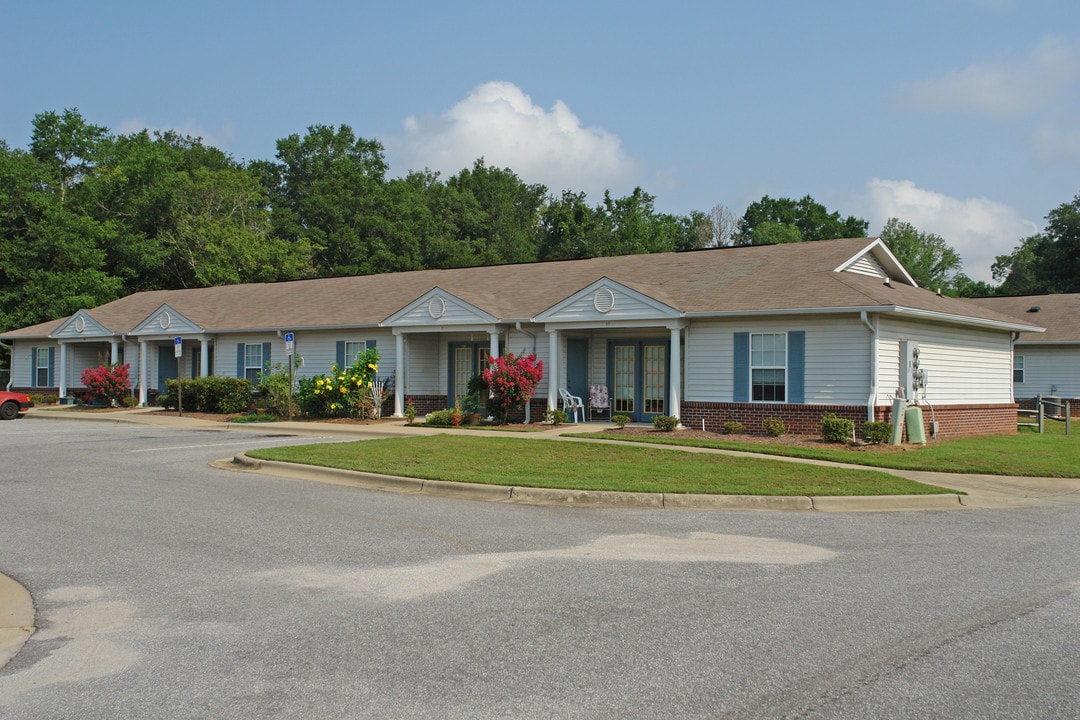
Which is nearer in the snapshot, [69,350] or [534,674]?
[534,674]

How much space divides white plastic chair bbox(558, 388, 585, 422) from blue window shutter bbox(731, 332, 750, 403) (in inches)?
181

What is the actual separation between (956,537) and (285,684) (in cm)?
766

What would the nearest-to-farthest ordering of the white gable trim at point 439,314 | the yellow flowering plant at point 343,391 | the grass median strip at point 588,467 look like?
the grass median strip at point 588,467 < the white gable trim at point 439,314 < the yellow flowering plant at point 343,391

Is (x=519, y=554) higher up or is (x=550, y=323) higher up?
(x=550, y=323)

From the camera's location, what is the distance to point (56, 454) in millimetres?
18422

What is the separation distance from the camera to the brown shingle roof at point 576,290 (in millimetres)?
22578

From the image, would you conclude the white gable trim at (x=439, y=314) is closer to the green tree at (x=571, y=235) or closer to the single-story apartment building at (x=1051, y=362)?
the single-story apartment building at (x=1051, y=362)

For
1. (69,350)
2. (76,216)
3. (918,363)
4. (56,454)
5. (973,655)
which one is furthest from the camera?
(76,216)

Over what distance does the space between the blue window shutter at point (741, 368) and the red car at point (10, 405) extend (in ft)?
77.1

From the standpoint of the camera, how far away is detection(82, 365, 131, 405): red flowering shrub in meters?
34.5

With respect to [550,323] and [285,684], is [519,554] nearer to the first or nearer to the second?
[285,684]

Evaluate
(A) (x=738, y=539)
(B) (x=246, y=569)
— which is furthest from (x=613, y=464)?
(B) (x=246, y=569)

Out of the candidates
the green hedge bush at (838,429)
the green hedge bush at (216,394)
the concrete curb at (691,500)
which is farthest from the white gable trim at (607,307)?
the green hedge bush at (216,394)

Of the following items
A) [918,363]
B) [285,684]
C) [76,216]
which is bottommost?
[285,684]
